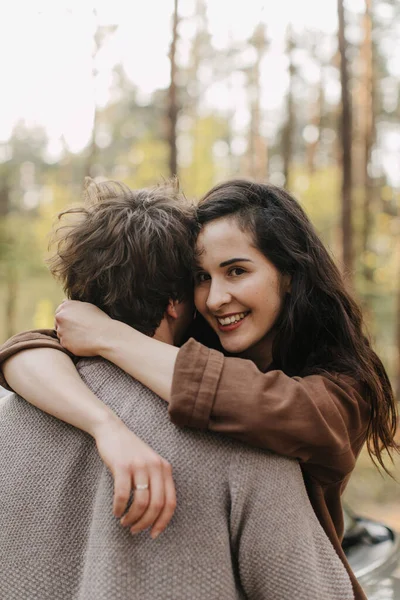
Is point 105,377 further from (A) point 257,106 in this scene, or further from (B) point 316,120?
(B) point 316,120

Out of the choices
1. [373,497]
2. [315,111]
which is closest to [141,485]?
[373,497]

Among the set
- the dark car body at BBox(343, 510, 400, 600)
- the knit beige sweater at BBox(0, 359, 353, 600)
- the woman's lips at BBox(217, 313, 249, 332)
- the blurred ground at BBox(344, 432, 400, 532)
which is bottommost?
the blurred ground at BBox(344, 432, 400, 532)

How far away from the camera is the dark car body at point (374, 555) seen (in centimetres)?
266

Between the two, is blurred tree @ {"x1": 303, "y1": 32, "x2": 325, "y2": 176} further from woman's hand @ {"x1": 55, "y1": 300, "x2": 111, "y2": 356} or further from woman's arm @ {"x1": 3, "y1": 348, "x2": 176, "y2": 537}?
woman's arm @ {"x1": 3, "y1": 348, "x2": 176, "y2": 537}

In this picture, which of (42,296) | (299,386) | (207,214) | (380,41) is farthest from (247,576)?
(42,296)

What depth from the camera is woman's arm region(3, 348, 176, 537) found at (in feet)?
4.52

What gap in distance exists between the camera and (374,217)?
2155 centimetres

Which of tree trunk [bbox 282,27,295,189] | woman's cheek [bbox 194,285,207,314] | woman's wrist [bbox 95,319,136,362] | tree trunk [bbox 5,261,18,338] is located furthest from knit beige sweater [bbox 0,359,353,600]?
tree trunk [bbox 5,261,18,338]

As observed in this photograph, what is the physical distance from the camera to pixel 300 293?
2.11 metres

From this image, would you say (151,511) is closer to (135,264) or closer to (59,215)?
(135,264)

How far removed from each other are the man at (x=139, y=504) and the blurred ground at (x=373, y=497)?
6.20m

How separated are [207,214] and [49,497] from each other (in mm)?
995

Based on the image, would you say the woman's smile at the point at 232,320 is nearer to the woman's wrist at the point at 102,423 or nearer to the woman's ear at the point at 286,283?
the woman's ear at the point at 286,283

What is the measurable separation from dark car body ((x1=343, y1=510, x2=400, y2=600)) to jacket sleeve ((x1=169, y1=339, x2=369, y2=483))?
49.6 inches
